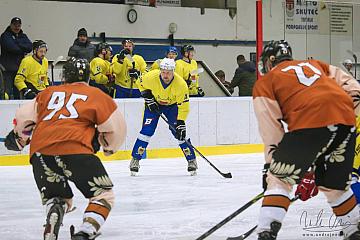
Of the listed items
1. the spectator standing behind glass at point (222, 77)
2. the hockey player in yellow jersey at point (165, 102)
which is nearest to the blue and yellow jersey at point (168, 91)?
the hockey player in yellow jersey at point (165, 102)

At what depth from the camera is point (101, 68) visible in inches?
362

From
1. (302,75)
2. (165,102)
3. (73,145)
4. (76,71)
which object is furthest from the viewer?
(165,102)

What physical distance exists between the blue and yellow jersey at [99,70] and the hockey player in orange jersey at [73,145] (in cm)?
573

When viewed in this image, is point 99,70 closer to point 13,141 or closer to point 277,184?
point 13,141

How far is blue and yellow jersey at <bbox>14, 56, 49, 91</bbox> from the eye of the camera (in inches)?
341

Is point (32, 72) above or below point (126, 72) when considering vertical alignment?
above

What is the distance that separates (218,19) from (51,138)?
9692 mm

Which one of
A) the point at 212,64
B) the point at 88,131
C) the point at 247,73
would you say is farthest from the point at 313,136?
the point at 212,64

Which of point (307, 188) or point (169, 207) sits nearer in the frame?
point (307, 188)

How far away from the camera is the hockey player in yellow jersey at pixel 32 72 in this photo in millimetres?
8617

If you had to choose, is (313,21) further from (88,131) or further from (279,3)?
(88,131)

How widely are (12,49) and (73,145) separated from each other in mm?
6107

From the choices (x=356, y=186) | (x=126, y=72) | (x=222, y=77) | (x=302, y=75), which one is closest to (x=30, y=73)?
(x=126, y=72)

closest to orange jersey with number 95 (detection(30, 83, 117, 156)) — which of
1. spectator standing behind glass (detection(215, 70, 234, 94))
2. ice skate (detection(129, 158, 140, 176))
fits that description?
ice skate (detection(129, 158, 140, 176))
